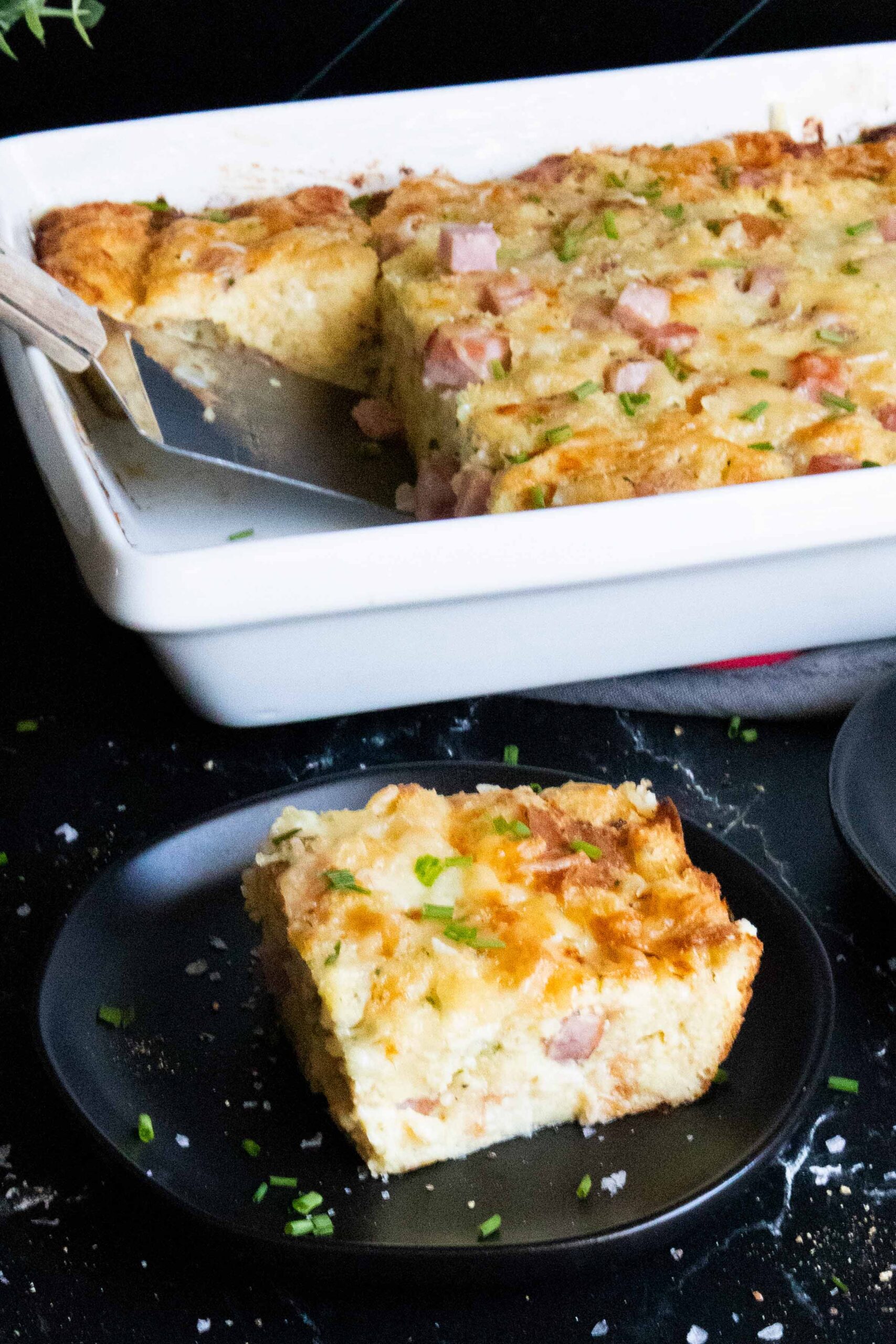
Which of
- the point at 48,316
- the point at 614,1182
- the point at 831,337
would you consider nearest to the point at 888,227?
the point at 831,337

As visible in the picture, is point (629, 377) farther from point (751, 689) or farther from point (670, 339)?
point (751, 689)

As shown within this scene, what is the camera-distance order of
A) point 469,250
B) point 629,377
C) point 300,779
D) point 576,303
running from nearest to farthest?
point 300,779, point 629,377, point 576,303, point 469,250

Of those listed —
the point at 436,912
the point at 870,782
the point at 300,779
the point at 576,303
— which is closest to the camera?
the point at 436,912

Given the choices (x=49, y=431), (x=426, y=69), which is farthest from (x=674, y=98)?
(x=49, y=431)

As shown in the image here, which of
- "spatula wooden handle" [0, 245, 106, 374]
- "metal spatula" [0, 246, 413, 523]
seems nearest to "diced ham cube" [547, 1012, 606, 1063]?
"metal spatula" [0, 246, 413, 523]

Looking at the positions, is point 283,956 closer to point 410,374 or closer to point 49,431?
point 49,431

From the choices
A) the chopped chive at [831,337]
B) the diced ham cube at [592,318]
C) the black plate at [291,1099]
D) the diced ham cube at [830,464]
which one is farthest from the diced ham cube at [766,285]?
the black plate at [291,1099]

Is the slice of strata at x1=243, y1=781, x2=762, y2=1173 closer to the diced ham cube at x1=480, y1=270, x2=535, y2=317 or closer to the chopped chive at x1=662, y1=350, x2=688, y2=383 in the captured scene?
the chopped chive at x1=662, y1=350, x2=688, y2=383
